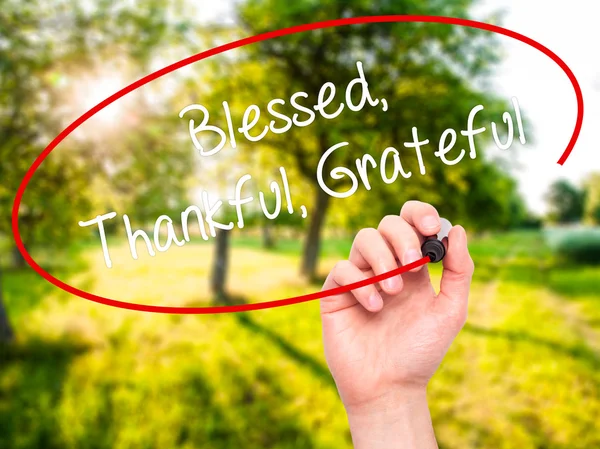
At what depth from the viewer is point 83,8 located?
6.76 m

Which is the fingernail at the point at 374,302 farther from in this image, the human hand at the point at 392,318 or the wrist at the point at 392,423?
the wrist at the point at 392,423

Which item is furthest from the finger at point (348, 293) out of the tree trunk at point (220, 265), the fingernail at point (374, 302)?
the tree trunk at point (220, 265)

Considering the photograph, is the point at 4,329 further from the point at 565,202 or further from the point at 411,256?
the point at 565,202

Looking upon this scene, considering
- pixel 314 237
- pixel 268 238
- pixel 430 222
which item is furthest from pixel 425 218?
pixel 268 238

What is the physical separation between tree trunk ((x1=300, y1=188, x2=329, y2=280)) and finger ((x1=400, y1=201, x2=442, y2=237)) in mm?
12693

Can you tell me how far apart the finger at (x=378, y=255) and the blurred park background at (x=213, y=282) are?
3678 millimetres

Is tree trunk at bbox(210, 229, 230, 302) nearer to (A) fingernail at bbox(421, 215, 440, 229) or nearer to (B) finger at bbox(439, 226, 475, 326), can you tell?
(B) finger at bbox(439, 226, 475, 326)

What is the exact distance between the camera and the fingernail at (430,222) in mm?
1735

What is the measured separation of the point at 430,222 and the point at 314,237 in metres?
13.2

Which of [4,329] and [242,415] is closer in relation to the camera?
[242,415]

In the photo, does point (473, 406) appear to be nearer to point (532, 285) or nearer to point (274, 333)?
point (274, 333)

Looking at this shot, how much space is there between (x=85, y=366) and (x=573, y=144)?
675 cm

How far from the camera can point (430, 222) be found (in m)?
1.74

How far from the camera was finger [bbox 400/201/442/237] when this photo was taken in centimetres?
174
